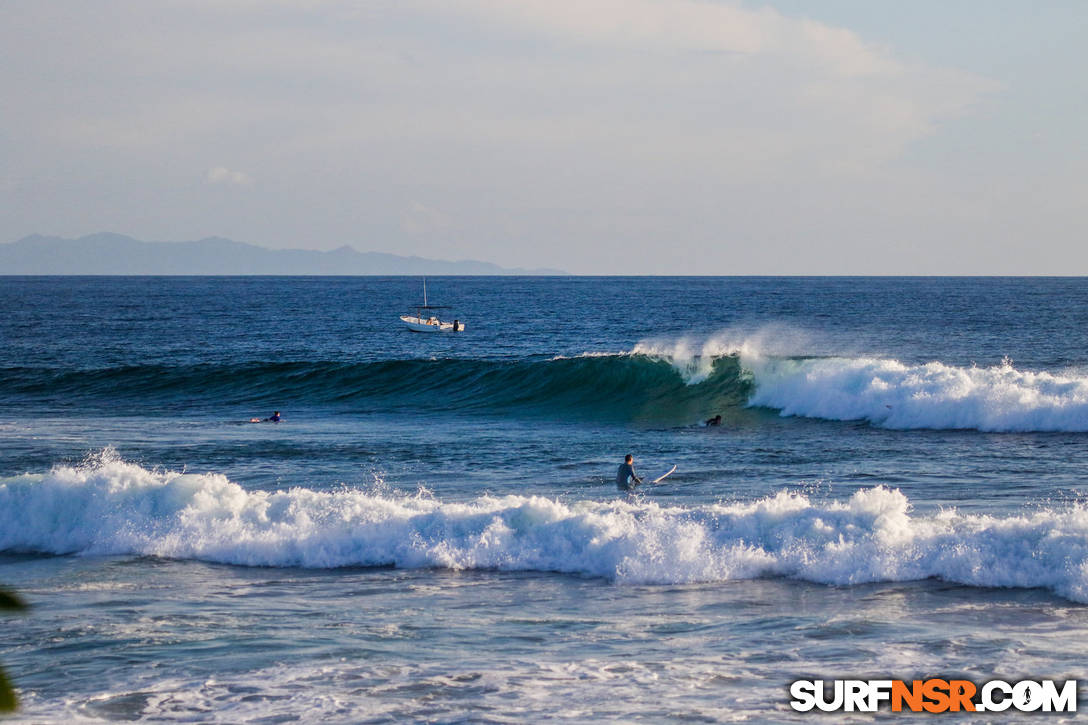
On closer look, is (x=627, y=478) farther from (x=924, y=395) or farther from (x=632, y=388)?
(x=632, y=388)

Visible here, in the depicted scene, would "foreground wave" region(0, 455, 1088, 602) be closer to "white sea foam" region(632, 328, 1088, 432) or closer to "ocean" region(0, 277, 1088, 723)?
"ocean" region(0, 277, 1088, 723)

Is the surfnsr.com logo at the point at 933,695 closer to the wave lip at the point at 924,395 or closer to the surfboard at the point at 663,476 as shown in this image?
the surfboard at the point at 663,476

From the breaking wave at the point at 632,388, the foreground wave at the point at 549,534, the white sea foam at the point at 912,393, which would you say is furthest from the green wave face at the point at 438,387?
the foreground wave at the point at 549,534

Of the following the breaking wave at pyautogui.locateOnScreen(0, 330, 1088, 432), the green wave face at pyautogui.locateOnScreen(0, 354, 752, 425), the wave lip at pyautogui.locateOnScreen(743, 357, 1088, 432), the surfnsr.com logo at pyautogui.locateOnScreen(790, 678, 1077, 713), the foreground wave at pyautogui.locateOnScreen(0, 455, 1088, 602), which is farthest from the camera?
the green wave face at pyautogui.locateOnScreen(0, 354, 752, 425)

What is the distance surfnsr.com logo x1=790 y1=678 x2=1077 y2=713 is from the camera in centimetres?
895

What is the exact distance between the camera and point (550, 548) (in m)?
14.7

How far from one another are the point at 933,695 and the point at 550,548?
647 cm

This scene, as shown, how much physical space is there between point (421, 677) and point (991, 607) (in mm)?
6673

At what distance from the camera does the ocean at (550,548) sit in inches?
386

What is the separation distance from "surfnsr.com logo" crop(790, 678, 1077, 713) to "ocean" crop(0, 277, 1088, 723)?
0.20 meters

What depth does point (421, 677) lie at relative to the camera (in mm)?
9883

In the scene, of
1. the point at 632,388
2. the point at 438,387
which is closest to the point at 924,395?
the point at 632,388

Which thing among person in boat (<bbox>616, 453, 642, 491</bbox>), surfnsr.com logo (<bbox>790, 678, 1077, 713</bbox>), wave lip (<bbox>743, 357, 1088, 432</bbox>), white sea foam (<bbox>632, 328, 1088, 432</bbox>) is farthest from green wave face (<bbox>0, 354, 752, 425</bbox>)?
surfnsr.com logo (<bbox>790, 678, 1077, 713</bbox>)

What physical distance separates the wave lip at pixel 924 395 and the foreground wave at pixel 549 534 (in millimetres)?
11540
